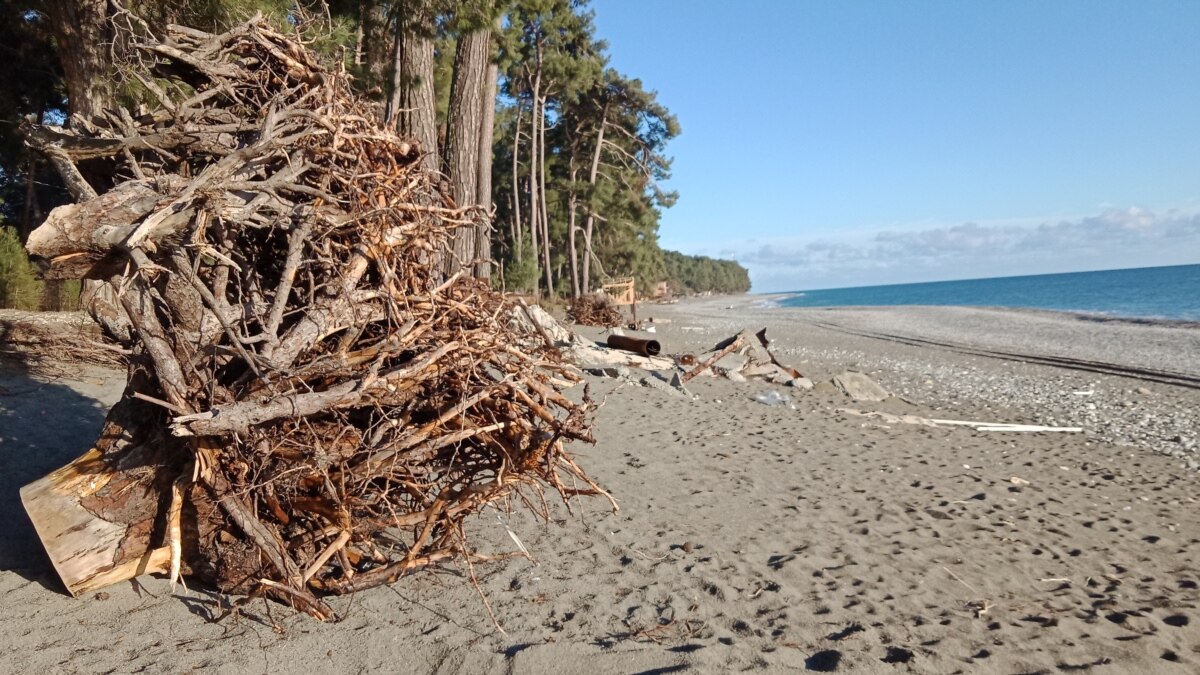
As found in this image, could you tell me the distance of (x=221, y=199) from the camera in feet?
10.6

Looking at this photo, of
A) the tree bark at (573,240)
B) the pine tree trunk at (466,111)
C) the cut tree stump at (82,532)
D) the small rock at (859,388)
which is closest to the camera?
the cut tree stump at (82,532)

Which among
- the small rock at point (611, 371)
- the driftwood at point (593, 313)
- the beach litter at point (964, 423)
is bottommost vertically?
the beach litter at point (964, 423)

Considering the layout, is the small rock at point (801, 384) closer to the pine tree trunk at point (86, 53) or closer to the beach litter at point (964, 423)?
the beach litter at point (964, 423)

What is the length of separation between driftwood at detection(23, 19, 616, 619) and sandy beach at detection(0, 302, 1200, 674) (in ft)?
1.06

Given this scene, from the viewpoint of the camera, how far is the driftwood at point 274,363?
3227 millimetres

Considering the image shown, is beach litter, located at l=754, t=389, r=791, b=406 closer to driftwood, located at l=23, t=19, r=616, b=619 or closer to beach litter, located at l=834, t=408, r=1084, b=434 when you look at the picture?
beach litter, located at l=834, t=408, r=1084, b=434

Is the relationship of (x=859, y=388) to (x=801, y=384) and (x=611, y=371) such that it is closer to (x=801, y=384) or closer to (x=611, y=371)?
(x=801, y=384)

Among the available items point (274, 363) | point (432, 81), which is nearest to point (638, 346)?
point (432, 81)

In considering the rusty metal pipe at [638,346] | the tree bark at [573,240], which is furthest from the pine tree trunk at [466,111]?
the tree bark at [573,240]

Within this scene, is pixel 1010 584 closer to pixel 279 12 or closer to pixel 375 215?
pixel 375 215

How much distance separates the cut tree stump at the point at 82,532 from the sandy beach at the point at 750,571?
0.17m

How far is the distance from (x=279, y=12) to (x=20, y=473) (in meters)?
5.31

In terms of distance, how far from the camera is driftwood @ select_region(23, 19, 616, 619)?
323 cm

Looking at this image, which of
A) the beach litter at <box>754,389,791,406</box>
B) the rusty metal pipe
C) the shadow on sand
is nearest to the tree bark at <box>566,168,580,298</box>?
the rusty metal pipe
